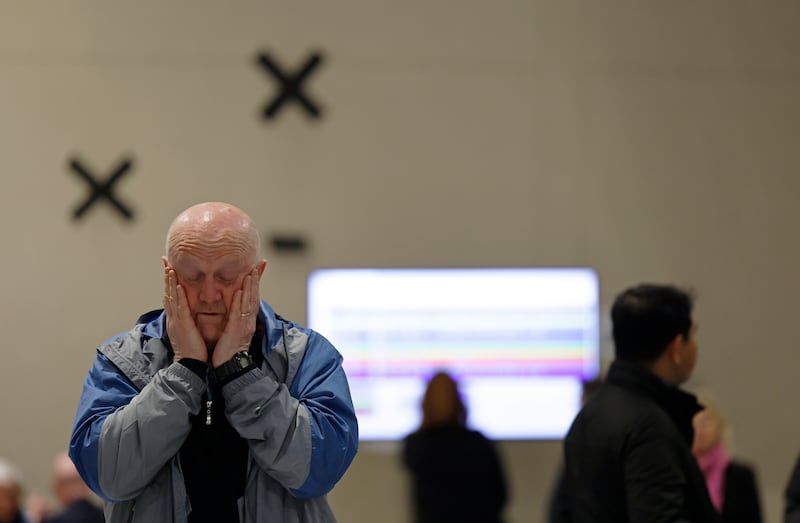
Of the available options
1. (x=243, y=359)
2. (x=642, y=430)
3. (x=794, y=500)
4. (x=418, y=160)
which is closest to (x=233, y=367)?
(x=243, y=359)

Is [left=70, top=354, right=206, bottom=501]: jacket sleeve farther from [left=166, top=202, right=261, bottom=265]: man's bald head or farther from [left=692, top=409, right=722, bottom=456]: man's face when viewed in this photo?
[left=692, top=409, right=722, bottom=456]: man's face

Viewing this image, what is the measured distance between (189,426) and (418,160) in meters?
4.15

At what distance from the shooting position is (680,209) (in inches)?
239

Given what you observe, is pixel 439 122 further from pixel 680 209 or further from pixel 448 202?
pixel 680 209

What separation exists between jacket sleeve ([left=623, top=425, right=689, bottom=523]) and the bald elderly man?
30.2 inches

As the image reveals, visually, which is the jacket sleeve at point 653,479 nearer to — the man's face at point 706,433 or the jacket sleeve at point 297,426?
the jacket sleeve at point 297,426

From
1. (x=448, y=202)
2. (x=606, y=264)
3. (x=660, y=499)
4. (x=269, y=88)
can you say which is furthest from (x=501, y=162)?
(x=660, y=499)

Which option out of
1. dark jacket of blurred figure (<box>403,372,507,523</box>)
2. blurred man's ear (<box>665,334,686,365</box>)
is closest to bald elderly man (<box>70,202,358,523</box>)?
blurred man's ear (<box>665,334,686,365</box>)

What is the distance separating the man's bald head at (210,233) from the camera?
193cm

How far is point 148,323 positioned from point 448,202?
393 cm

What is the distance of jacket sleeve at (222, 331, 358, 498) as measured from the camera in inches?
73.7

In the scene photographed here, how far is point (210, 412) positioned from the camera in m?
1.93

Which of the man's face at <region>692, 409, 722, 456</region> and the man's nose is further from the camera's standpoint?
the man's face at <region>692, 409, 722, 456</region>

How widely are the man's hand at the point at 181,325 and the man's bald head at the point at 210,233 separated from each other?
52 millimetres
